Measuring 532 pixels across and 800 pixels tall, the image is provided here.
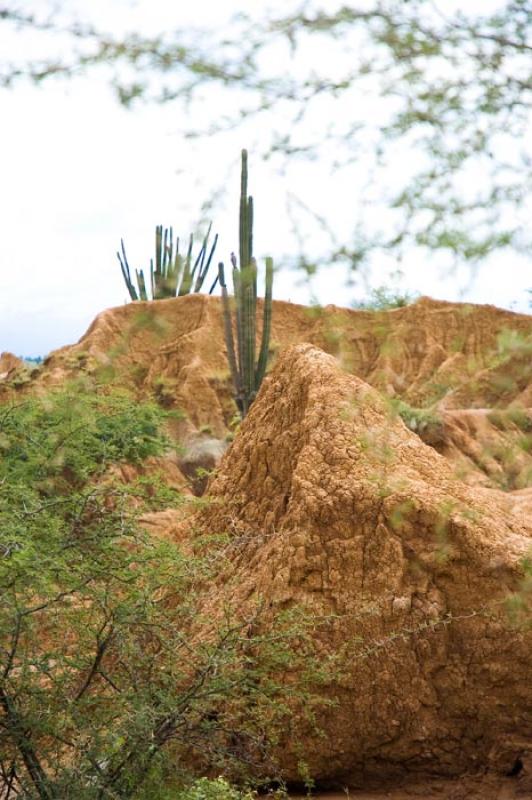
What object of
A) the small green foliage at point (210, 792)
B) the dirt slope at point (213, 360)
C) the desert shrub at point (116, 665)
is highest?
the dirt slope at point (213, 360)

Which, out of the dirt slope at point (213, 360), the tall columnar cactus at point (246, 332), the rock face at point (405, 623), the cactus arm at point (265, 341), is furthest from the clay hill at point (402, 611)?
the dirt slope at point (213, 360)

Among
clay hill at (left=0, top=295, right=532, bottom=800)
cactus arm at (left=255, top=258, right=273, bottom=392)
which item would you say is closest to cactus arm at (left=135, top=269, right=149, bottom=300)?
cactus arm at (left=255, top=258, right=273, bottom=392)

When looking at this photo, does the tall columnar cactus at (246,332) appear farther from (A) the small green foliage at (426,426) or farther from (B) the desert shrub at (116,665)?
(B) the desert shrub at (116,665)

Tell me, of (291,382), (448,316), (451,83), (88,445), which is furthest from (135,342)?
(451,83)

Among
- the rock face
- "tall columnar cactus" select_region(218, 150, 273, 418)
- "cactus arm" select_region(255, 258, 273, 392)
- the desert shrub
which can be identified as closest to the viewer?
the desert shrub

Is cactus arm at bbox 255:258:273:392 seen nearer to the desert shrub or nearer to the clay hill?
the clay hill

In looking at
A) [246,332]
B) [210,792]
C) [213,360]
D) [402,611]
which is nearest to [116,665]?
[210,792]

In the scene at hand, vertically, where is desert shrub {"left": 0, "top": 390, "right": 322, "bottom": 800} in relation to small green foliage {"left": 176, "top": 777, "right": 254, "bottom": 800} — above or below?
above

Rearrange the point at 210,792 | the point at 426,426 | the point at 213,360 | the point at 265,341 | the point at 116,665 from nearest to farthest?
the point at 210,792 → the point at 116,665 → the point at 265,341 → the point at 426,426 → the point at 213,360

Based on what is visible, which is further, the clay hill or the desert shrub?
the clay hill

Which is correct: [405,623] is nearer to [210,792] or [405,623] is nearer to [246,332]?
[210,792]

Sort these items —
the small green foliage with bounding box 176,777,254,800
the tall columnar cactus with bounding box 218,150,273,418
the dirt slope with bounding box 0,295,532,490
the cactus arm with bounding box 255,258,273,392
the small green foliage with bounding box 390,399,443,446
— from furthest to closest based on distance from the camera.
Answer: the dirt slope with bounding box 0,295,532,490 < the small green foliage with bounding box 390,399,443,446 < the cactus arm with bounding box 255,258,273,392 < the tall columnar cactus with bounding box 218,150,273,418 < the small green foliage with bounding box 176,777,254,800

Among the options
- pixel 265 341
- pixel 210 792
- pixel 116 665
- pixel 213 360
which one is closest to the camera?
pixel 210 792

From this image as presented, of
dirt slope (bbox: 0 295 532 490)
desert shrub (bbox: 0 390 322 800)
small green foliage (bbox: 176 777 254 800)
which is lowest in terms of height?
small green foliage (bbox: 176 777 254 800)
